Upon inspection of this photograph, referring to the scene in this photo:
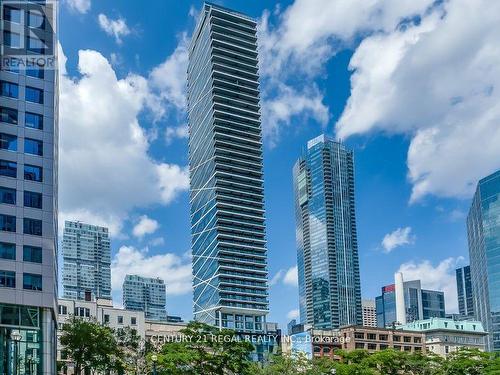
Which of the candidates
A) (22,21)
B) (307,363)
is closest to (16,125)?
(22,21)

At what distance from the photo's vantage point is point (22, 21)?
2879 inches

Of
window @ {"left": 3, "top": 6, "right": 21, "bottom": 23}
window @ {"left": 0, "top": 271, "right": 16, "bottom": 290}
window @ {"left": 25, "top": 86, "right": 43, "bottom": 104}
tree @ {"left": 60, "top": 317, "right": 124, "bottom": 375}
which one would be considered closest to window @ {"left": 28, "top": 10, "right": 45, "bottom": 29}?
window @ {"left": 3, "top": 6, "right": 21, "bottom": 23}

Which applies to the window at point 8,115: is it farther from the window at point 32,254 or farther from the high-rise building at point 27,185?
the window at point 32,254

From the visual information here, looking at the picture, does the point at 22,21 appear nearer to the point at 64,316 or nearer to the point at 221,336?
the point at 221,336

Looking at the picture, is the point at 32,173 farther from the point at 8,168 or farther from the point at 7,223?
the point at 7,223

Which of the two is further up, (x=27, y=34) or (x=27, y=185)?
(x=27, y=34)

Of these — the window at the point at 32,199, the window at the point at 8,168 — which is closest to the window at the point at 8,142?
the window at the point at 8,168

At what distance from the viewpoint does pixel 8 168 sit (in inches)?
2795

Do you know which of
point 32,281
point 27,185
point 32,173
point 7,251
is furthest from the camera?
point 32,173

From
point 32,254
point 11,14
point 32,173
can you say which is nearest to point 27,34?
point 11,14

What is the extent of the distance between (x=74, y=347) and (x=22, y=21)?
4362 cm

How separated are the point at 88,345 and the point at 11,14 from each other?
44539 mm

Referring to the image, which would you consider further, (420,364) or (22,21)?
(420,364)

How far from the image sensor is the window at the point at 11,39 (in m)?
71.9
